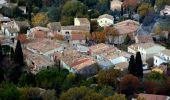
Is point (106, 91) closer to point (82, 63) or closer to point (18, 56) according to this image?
point (82, 63)

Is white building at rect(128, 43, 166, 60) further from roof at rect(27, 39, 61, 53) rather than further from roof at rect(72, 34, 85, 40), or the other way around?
roof at rect(27, 39, 61, 53)

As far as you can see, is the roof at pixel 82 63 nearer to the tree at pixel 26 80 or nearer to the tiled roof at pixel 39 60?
the tiled roof at pixel 39 60

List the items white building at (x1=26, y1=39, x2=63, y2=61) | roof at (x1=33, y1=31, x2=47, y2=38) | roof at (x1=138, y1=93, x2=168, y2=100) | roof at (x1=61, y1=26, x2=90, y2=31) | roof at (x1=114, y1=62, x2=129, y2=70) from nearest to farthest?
roof at (x1=138, y1=93, x2=168, y2=100)
roof at (x1=114, y1=62, x2=129, y2=70)
white building at (x1=26, y1=39, x2=63, y2=61)
roof at (x1=33, y1=31, x2=47, y2=38)
roof at (x1=61, y1=26, x2=90, y2=31)

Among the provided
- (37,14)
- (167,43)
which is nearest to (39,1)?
(37,14)

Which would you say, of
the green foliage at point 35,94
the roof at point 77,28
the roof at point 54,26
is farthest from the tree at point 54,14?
the green foliage at point 35,94

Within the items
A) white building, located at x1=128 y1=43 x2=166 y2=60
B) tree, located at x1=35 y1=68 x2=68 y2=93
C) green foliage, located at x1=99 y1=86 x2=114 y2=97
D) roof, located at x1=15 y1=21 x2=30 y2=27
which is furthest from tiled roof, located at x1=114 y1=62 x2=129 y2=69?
roof, located at x1=15 y1=21 x2=30 y2=27

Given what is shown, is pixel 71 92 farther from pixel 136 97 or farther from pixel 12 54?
pixel 12 54

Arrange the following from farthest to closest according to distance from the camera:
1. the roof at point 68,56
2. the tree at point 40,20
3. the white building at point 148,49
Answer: the tree at point 40,20 → the white building at point 148,49 → the roof at point 68,56
